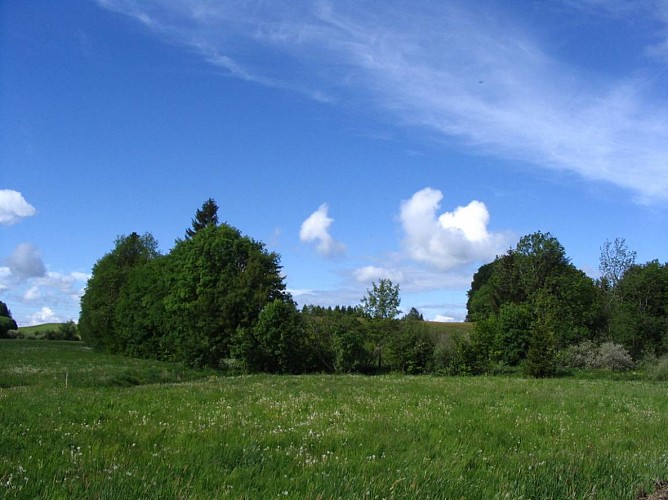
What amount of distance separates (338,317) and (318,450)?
139ft

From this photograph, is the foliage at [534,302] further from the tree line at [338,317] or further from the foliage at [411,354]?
the foliage at [411,354]

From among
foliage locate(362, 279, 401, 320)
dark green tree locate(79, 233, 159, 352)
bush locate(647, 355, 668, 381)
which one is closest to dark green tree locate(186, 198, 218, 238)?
dark green tree locate(79, 233, 159, 352)

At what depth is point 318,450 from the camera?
730 centimetres

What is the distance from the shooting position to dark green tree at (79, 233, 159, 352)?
67.7 m

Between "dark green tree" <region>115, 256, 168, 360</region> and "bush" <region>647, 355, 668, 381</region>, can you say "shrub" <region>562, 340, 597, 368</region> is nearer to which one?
"bush" <region>647, 355, 668, 381</region>

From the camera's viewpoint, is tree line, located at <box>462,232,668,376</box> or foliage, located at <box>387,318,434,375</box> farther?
tree line, located at <box>462,232,668,376</box>

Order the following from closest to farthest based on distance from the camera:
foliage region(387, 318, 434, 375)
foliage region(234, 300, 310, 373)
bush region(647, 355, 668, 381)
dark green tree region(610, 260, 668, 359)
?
bush region(647, 355, 668, 381)
foliage region(234, 300, 310, 373)
foliage region(387, 318, 434, 375)
dark green tree region(610, 260, 668, 359)

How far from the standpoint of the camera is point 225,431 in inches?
331

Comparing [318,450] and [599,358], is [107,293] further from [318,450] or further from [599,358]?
[318,450]

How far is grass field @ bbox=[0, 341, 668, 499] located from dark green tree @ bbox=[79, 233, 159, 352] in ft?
191

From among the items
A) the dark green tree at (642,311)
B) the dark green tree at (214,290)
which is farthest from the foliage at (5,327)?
the dark green tree at (642,311)

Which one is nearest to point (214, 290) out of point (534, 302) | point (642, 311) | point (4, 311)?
point (534, 302)

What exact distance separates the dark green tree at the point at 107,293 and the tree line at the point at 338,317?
0.21 meters

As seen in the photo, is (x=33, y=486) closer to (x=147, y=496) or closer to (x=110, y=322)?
(x=147, y=496)
